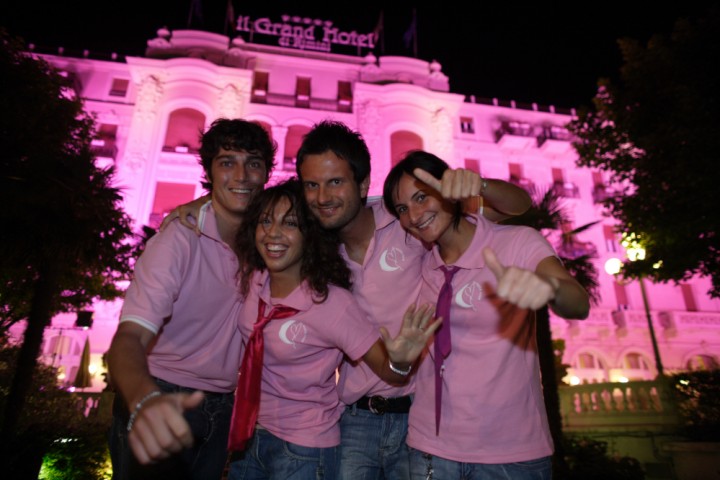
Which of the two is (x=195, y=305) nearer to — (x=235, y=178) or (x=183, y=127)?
(x=235, y=178)

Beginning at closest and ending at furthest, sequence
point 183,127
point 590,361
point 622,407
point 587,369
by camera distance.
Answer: point 622,407
point 587,369
point 183,127
point 590,361

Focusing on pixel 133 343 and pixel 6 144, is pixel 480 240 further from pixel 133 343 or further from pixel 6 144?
pixel 6 144

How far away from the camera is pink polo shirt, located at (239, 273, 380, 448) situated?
266cm

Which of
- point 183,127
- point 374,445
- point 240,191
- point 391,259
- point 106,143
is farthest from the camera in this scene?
point 183,127

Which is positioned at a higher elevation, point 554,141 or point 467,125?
point 467,125

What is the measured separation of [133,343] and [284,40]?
27046 mm

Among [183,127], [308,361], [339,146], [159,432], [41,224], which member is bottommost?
[159,432]

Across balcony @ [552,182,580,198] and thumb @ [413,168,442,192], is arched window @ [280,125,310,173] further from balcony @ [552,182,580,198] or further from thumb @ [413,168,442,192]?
thumb @ [413,168,442,192]

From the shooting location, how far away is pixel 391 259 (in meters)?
3.16

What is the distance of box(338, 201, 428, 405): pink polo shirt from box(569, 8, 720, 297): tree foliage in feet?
32.6

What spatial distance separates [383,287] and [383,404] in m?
0.78

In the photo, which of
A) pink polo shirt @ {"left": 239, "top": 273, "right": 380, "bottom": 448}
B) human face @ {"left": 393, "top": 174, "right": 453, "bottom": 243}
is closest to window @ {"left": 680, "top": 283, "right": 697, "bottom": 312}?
human face @ {"left": 393, "top": 174, "right": 453, "bottom": 243}

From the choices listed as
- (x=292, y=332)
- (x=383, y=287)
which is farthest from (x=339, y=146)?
(x=292, y=332)

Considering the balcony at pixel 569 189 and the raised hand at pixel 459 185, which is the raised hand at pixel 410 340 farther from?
the balcony at pixel 569 189
